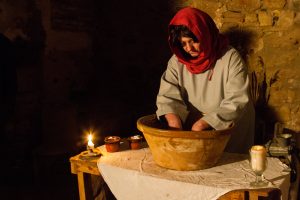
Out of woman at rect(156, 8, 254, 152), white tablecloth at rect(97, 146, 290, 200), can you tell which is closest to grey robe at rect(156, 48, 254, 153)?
woman at rect(156, 8, 254, 152)

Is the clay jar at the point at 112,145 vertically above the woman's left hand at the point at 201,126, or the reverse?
the woman's left hand at the point at 201,126

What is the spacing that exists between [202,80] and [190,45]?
10.3 inches

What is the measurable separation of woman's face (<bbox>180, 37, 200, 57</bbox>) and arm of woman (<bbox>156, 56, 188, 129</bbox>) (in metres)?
0.21

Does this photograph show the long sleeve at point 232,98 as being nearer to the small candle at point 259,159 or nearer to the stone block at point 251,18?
the small candle at point 259,159

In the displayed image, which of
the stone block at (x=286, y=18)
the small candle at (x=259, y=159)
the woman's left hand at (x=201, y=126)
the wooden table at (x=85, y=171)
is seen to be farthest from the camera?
the stone block at (x=286, y=18)

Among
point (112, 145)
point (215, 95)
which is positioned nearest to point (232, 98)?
point (215, 95)

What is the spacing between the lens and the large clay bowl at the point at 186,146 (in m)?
1.70

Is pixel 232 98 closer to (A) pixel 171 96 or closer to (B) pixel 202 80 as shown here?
(B) pixel 202 80

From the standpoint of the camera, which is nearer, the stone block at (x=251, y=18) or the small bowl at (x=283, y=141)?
the small bowl at (x=283, y=141)

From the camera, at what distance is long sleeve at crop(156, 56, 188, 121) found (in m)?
2.20

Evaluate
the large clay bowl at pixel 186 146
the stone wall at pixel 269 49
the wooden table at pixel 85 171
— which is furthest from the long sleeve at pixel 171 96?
the stone wall at pixel 269 49

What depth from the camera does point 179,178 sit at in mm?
1739

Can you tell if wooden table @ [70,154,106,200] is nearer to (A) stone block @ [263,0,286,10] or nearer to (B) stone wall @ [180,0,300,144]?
(B) stone wall @ [180,0,300,144]

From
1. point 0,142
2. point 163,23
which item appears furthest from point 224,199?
point 0,142
